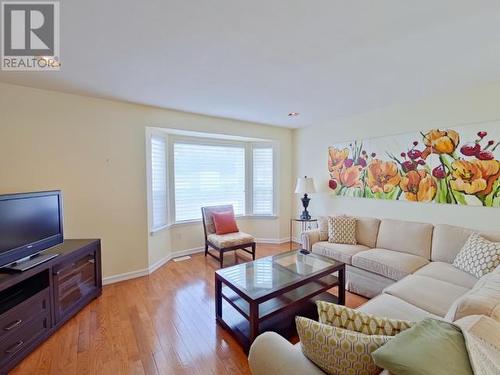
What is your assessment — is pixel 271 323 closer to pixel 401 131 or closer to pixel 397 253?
pixel 397 253

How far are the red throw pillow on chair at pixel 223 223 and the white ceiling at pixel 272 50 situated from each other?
1.93 m

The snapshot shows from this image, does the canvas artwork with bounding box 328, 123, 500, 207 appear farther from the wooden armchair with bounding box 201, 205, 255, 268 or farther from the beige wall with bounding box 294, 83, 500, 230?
the wooden armchair with bounding box 201, 205, 255, 268

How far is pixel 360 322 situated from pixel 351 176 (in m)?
2.99

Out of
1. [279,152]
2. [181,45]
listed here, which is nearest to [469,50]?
[181,45]

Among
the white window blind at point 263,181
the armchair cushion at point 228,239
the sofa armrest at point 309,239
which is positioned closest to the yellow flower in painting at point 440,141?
the sofa armrest at point 309,239

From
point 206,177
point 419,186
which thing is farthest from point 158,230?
point 419,186

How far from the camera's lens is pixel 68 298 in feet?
Result: 7.44

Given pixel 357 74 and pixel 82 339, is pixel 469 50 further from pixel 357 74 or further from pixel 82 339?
pixel 82 339

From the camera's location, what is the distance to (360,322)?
1.05 m

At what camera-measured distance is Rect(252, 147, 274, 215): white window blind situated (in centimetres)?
477

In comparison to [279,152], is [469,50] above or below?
above

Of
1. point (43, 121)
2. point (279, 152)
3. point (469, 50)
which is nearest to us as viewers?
point (469, 50)

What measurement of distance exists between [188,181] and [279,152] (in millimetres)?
1899
